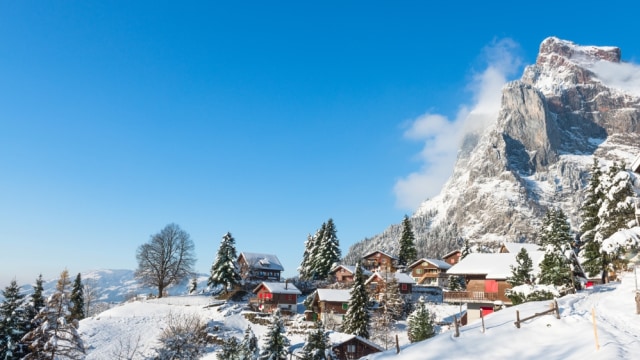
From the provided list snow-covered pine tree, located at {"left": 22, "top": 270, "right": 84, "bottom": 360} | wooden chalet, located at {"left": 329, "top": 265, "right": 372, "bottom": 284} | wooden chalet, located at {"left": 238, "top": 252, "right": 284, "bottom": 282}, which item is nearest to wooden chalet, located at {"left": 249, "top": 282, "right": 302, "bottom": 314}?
wooden chalet, located at {"left": 329, "top": 265, "right": 372, "bottom": 284}

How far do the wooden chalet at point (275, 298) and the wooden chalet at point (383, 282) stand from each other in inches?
480

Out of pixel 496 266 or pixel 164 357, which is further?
pixel 496 266

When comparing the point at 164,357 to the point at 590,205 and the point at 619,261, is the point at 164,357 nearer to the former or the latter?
the point at 619,261

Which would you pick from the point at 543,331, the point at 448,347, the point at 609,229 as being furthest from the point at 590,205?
the point at 448,347

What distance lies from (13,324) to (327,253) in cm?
5907

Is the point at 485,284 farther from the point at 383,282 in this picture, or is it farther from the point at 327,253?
the point at 327,253

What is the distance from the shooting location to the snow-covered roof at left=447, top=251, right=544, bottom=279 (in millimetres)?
54094

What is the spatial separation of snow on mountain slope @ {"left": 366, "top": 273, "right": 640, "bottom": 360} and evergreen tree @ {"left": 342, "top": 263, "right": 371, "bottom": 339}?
1134 inches

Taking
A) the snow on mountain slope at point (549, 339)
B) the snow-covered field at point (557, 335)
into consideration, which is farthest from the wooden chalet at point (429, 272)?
the snow on mountain slope at point (549, 339)

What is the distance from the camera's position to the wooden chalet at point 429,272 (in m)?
90.8

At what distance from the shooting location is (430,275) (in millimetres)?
92500

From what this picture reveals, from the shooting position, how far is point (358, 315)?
182ft

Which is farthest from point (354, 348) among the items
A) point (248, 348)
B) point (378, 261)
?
point (378, 261)

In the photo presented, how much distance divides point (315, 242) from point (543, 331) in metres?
72.2
